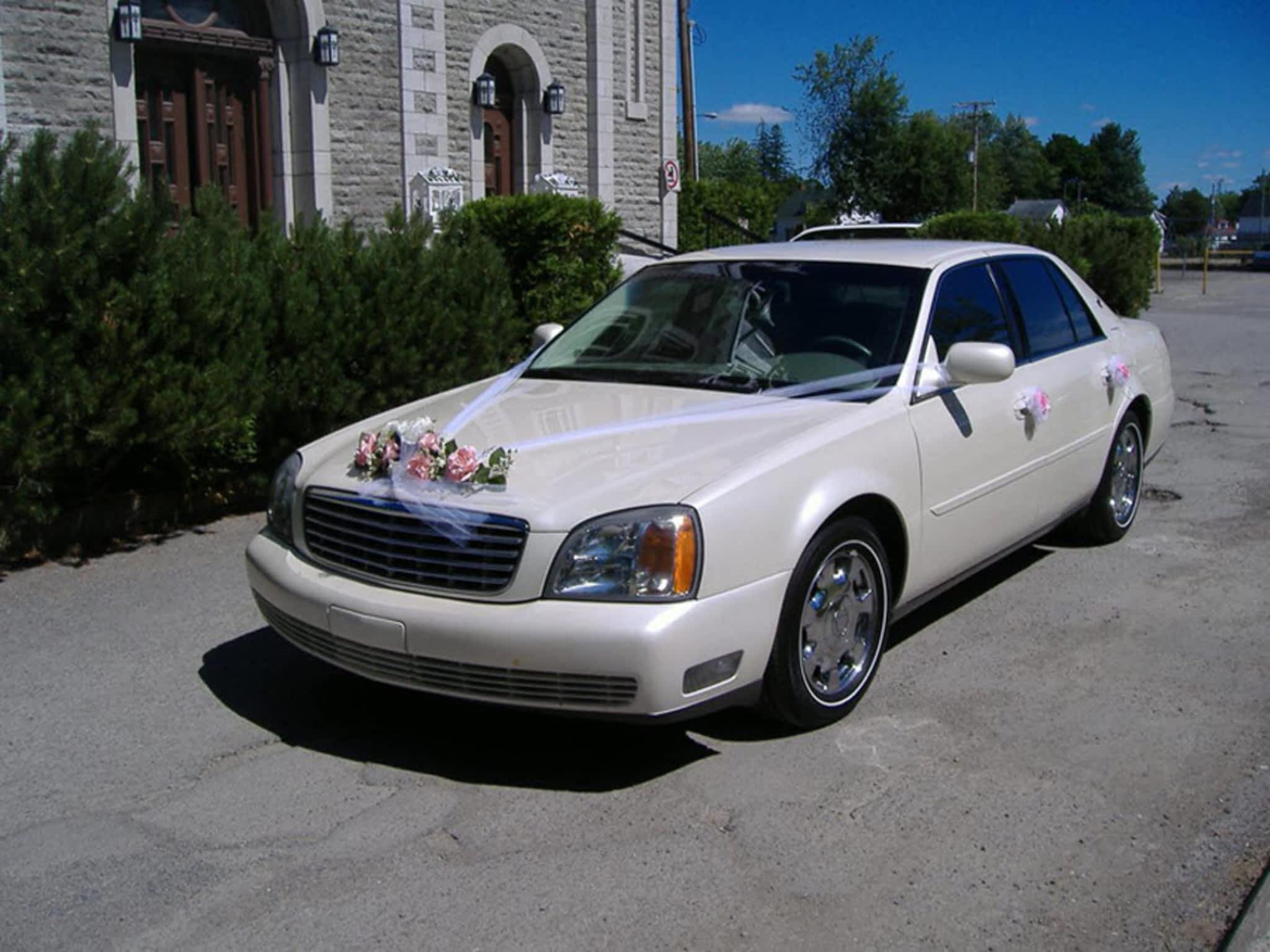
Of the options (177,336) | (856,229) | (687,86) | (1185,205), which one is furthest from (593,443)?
(1185,205)

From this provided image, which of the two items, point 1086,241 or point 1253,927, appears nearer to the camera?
point 1253,927

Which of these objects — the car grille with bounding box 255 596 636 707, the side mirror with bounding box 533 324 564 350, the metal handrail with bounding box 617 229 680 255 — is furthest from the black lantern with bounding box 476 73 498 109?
the car grille with bounding box 255 596 636 707

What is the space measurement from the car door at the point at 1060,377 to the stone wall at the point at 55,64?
1013 cm

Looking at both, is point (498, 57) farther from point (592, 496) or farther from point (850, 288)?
point (592, 496)

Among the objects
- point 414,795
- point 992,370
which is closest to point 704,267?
point 992,370

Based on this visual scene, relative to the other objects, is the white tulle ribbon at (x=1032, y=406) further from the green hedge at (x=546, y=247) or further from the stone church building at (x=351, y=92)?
the stone church building at (x=351, y=92)

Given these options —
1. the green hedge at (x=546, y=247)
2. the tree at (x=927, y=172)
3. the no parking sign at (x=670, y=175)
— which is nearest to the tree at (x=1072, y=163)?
the tree at (x=927, y=172)

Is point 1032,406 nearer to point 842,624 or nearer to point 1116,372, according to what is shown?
point 1116,372

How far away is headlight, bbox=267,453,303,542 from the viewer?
4.83 m

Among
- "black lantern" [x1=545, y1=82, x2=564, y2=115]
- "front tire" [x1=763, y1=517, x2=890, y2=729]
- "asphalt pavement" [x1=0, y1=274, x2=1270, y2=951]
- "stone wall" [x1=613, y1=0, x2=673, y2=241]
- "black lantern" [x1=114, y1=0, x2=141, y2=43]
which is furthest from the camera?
"stone wall" [x1=613, y1=0, x2=673, y2=241]

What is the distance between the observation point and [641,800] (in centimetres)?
414

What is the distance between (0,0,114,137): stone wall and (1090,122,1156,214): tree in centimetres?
10091

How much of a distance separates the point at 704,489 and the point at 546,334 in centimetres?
246

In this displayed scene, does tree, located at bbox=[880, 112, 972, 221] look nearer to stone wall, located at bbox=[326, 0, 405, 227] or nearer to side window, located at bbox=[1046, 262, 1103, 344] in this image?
stone wall, located at bbox=[326, 0, 405, 227]
